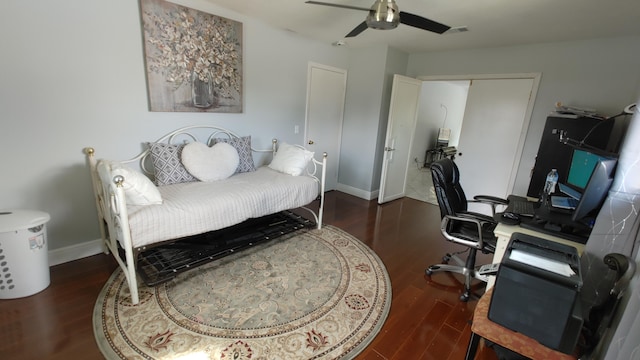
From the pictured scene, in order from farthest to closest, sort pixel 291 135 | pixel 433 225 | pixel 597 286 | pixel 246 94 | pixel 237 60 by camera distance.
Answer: pixel 291 135 → pixel 433 225 → pixel 246 94 → pixel 237 60 → pixel 597 286

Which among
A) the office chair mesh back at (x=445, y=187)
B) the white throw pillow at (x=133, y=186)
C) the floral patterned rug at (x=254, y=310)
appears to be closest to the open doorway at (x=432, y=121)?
the office chair mesh back at (x=445, y=187)

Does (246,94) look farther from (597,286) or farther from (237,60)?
(597,286)

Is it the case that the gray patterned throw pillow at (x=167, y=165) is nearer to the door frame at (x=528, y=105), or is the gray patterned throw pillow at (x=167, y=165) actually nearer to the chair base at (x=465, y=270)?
the chair base at (x=465, y=270)

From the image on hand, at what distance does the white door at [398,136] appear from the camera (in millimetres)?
4020

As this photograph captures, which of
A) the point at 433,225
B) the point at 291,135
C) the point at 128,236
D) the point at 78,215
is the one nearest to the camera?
the point at 128,236

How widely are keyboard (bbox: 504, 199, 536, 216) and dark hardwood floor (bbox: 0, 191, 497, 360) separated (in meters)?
0.78

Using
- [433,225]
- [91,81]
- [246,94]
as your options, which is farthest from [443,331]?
[91,81]

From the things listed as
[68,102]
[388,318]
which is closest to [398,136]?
[388,318]

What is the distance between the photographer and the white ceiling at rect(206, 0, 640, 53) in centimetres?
227

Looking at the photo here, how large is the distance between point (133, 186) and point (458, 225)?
2.64 m

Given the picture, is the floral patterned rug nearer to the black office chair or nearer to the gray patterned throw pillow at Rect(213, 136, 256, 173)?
the black office chair

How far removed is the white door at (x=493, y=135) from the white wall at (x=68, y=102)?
350cm

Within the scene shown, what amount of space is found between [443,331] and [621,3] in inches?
109

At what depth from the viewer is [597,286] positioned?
125cm
